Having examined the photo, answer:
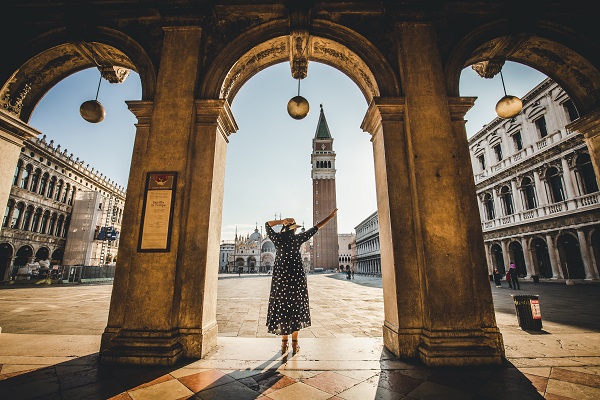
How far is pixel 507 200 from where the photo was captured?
21.4 metres

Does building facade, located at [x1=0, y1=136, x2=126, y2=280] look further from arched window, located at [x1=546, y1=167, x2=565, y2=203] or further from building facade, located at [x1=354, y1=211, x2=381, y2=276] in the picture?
arched window, located at [x1=546, y1=167, x2=565, y2=203]

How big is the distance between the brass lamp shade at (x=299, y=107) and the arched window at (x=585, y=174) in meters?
19.7

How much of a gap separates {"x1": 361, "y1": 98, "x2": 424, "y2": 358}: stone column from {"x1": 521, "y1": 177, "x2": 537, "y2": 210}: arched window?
2103 cm

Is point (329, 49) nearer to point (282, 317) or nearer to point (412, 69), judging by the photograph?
point (412, 69)

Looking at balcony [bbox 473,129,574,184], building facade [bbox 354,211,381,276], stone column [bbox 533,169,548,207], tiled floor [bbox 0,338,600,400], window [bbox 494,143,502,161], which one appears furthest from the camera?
building facade [bbox 354,211,381,276]

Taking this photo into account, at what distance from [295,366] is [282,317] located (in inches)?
26.4

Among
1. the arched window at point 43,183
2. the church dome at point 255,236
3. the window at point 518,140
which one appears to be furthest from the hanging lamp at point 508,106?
the church dome at point 255,236

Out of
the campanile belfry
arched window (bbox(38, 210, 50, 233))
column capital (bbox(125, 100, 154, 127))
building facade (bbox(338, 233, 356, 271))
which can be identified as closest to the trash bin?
column capital (bbox(125, 100, 154, 127))

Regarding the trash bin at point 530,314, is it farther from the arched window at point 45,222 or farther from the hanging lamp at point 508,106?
the arched window at point 45,222

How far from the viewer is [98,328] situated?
534 centimetres

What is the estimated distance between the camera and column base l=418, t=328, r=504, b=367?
9.97 feet

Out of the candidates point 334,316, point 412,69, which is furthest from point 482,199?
point 412,69

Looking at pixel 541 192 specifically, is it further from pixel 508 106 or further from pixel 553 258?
pixel 508 106

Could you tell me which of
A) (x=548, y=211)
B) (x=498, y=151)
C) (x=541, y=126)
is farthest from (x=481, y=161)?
(x=548, y=211)
